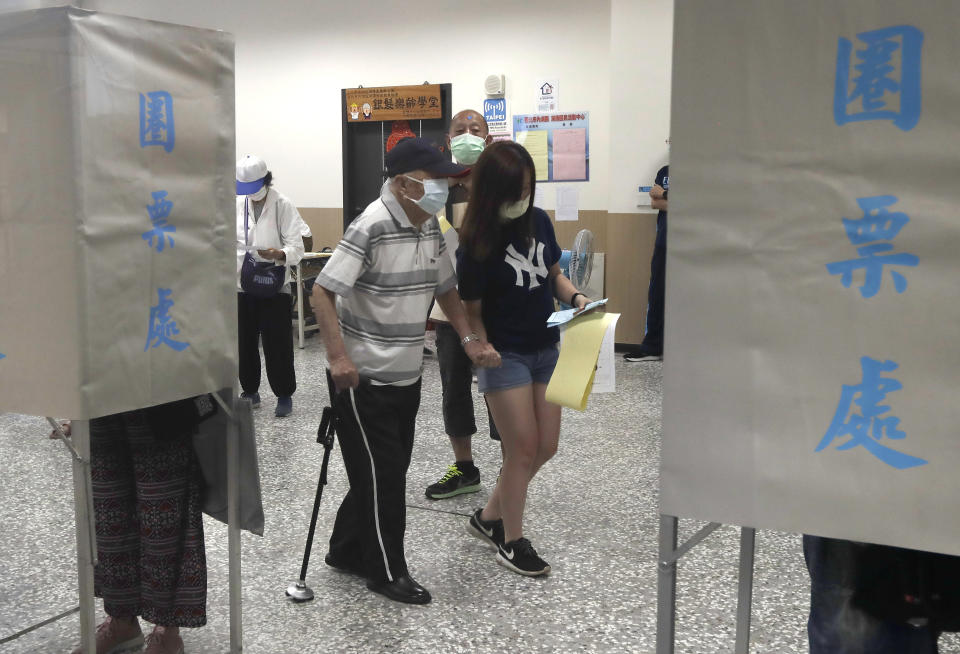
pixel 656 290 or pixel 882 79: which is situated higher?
pixel 882 79

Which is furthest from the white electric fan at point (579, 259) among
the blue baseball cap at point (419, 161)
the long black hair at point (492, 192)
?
the blue baseball cap at point (419, 161)

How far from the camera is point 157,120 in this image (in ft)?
5.38

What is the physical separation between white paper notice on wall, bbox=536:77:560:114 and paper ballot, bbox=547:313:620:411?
4.86m

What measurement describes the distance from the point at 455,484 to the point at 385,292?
1172 mm

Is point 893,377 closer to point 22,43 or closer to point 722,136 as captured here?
point 722,136

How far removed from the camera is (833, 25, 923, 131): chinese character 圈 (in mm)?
1003

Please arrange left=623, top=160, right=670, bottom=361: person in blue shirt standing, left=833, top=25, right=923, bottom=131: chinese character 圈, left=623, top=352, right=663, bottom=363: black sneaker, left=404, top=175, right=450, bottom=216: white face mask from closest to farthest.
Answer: left=833, top=25, right=923, bottom=131: chinese character 圈, left=404, top=175, right=450, bottom=216: white face mask, left=623, top=160, right=670, bottom=361: person in blue shirt standing, left=623, top=352, right=663, bottom=363: black sneaker

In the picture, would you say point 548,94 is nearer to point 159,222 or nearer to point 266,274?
point 266,274

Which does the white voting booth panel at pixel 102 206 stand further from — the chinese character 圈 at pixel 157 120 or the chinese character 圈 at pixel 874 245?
the chinese character 圈 at pixel 874 245

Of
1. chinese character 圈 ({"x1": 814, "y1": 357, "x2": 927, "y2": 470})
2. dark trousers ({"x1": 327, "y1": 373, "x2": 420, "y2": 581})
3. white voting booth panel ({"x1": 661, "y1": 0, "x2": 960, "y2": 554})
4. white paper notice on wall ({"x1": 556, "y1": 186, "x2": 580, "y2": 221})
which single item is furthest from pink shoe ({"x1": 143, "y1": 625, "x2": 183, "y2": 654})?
white paper notice on wall ({"x1": 556, "y1": 186, "x2": 580, "y2": 221})

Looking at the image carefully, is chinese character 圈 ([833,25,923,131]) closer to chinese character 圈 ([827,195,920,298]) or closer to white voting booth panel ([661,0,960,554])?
white voting booth panel ([661,0,960,554])

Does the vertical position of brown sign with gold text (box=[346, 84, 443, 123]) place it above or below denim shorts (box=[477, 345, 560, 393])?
above

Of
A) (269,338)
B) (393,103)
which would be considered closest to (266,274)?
(269,338)

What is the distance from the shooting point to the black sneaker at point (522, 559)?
2.45m
